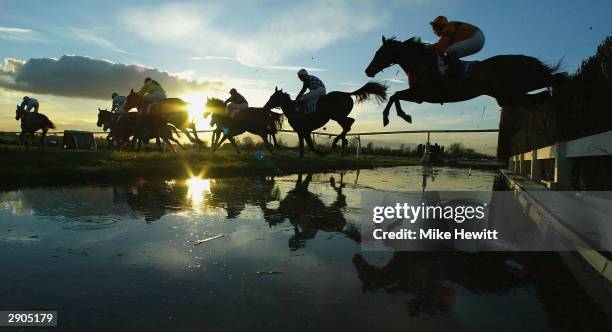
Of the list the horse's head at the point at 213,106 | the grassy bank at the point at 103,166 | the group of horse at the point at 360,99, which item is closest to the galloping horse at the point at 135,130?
the group of horse at the point at 360,99

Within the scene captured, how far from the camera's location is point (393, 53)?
27.3 feet

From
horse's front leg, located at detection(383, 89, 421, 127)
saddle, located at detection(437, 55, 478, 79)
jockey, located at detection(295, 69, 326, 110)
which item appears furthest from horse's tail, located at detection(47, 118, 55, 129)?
saddle, located at detection(437, 55, 478, 79)

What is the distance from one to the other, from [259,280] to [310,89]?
12.2 m

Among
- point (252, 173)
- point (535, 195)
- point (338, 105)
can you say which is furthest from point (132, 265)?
point (338, 105)

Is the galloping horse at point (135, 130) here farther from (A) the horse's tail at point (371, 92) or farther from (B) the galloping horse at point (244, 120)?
(A) the horse's tail at point (371, 92)

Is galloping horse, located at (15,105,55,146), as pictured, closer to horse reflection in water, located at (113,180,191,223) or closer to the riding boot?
horse reflection in water, located at (113,180,191,223)

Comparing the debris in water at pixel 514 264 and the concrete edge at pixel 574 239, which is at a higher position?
the concrete edge at pixel 574 239

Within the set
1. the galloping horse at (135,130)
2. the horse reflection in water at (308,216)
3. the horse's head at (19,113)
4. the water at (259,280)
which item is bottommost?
the water at (259,280)

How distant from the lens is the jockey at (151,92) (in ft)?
52.7

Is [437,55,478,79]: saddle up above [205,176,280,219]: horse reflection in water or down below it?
above

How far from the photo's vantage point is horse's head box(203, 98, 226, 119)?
60.5ft

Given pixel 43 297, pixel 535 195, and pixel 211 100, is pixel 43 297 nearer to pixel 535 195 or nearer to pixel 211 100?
pixel 535 195

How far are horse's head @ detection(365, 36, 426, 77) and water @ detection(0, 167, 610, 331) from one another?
4.77m

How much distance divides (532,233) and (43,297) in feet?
13.0
